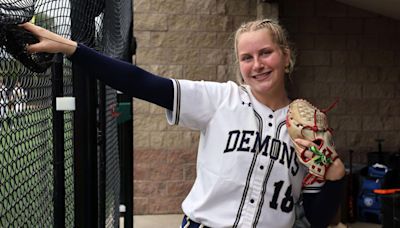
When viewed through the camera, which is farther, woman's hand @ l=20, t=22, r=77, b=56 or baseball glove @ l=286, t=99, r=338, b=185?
baseball glove @ l=286, t=99, r=338, b=185

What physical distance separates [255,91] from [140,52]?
469cm

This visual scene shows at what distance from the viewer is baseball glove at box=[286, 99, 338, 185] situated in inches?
68.7

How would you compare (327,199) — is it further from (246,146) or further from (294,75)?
(294,75)

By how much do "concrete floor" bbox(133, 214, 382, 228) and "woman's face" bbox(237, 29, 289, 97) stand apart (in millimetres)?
4325

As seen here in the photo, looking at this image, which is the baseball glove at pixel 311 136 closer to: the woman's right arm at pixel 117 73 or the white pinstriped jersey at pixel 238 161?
the white pinstriped jersey at pixel 238 161

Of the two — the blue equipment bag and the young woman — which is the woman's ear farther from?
the blue equipment bag

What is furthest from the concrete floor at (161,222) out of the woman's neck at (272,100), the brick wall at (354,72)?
the woman's neck at (272,100)

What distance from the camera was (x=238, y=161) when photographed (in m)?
1.78

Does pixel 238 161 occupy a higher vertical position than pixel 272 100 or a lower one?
lower

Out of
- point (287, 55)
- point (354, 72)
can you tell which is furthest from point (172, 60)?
Answer: point (287, 55)

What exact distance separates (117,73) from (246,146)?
1.53 feet

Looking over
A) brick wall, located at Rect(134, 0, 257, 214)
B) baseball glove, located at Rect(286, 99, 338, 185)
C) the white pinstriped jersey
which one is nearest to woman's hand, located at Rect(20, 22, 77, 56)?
the white pinstriped jersey

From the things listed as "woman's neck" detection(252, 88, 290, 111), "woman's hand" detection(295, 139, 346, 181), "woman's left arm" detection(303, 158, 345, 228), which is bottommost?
"woman's left arm" detection(303, 158, 345, 228)

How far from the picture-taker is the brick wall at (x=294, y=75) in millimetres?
6434
